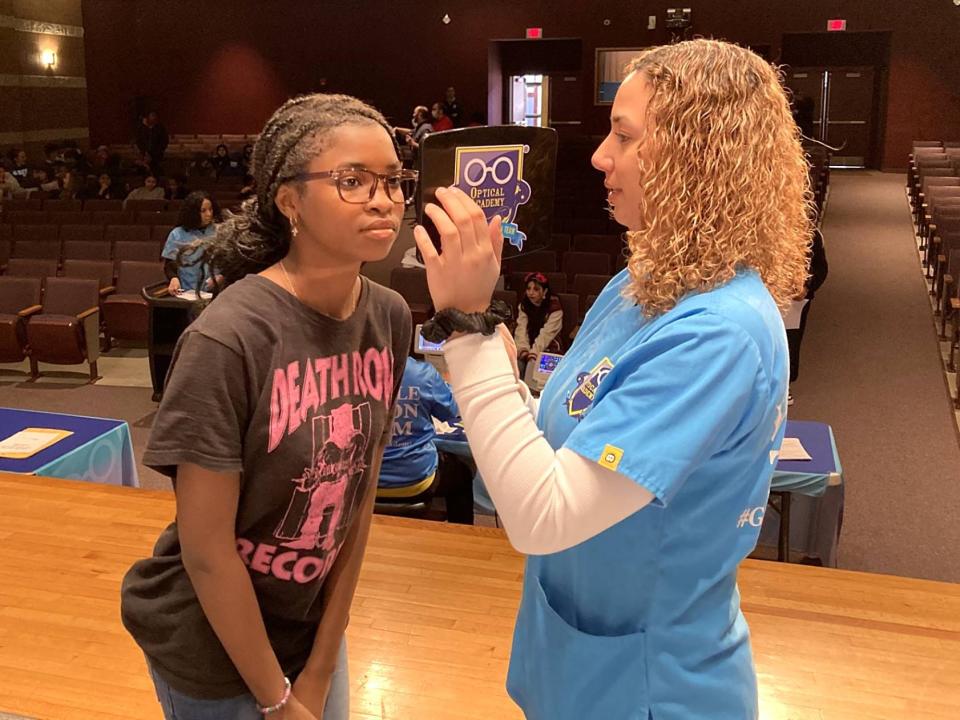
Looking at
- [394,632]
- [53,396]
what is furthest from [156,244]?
[394,632]

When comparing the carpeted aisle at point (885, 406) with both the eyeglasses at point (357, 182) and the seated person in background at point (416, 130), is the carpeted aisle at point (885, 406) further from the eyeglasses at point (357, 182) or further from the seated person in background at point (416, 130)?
the eyeglasses at point (357, 182)

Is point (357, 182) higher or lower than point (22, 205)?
higher

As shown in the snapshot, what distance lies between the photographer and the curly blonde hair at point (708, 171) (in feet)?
3.24

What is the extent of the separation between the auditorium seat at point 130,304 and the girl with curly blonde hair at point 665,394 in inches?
253

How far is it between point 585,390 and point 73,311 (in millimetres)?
6537

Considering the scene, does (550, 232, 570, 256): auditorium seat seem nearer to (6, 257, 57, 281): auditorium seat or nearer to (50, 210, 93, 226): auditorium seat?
(6, 257, 57, 281): auditorium seat

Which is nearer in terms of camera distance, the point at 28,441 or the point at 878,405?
the point at 28,441

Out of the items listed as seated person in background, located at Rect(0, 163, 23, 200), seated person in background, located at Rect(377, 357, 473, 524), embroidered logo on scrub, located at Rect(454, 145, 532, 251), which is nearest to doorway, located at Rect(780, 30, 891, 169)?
seated person in background, located at Rect(0, 163, 23, 200)

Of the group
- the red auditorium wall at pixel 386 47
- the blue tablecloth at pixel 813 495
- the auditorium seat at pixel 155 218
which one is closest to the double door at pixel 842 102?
the red auditorium wall at pixel 386 47

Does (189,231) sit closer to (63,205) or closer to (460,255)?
(63,205)

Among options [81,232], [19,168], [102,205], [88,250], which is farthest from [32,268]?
[19,168]

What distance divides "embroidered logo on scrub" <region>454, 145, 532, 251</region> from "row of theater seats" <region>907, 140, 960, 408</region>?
17.7 feet

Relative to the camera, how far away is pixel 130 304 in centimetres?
705

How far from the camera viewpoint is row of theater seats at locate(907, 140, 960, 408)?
6.72 m
